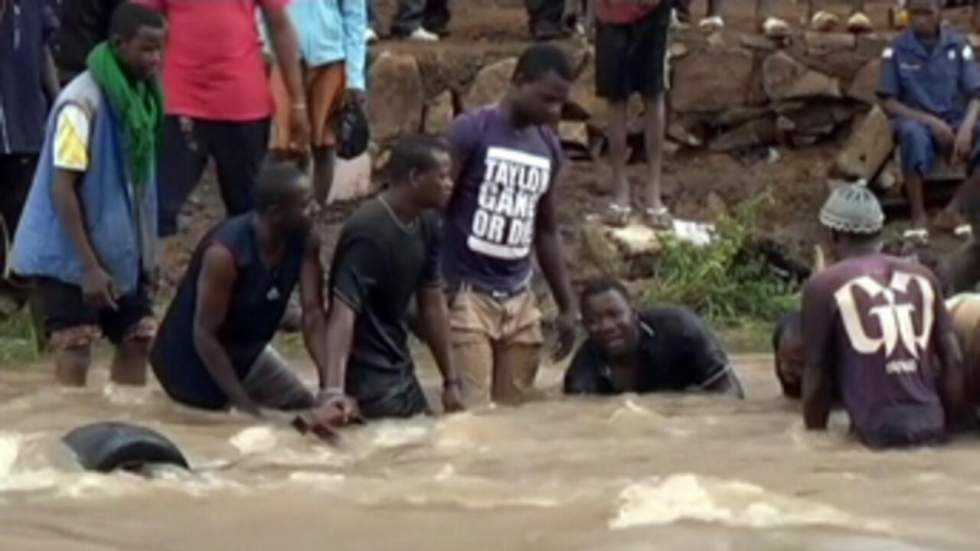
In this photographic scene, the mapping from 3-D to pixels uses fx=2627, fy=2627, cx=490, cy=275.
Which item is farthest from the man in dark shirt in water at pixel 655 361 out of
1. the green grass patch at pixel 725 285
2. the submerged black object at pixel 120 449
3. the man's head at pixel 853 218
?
the green grass patch at pixel 725 285

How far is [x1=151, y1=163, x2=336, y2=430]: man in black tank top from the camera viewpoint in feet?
30.2

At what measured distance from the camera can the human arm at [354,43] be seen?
11891 mm

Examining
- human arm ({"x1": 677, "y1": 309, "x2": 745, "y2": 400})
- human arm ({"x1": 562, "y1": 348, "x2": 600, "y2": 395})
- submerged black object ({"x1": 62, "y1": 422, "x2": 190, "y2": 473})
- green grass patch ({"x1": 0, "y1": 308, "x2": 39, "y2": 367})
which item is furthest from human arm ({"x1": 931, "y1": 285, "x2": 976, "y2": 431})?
green grass patch ({"x1": 0, "y1": 308, "x2": 39, "y2": 367})

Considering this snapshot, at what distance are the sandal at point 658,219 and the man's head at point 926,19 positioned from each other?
5.70 ft

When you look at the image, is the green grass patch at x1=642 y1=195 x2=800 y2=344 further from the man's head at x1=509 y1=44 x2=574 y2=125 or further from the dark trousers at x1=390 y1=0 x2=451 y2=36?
the man's head at x1=509 y1=44 x2=574 y2=125

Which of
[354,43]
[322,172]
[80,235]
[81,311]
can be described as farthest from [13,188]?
[80,235]

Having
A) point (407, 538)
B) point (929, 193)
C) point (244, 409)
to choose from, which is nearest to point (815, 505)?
point (407, 538)

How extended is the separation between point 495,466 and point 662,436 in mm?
1004

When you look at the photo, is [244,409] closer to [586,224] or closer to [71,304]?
[71,304]

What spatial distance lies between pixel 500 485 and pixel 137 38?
2326mm

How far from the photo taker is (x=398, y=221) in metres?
9.37

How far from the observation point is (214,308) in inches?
363

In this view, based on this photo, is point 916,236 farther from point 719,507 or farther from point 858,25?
point 719,507

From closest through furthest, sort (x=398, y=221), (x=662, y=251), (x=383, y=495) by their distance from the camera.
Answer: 1. (x=383, y=495)
2. (x=398, y=221)
3. (x=662, y=251)
